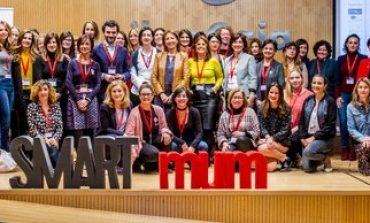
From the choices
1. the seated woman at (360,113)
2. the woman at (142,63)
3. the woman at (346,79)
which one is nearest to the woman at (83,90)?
the woman at (142,63)

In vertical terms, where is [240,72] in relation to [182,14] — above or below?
below

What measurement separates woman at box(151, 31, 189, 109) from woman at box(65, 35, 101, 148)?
1.94 feet

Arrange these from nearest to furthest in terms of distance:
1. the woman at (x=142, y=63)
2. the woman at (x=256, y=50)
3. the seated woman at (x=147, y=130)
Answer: the seated woman at (x=147, y=130)
the woman at (x=142, y=63)
the woman at (x=256, y=50)

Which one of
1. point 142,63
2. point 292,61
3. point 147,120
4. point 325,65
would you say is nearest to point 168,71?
point 142,63

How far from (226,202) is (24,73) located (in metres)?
2.68

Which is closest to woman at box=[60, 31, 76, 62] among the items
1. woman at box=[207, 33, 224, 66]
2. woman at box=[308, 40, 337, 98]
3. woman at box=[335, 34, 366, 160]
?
woman at box=[207, 33, 224, 66]

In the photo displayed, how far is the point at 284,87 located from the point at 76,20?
3.29m

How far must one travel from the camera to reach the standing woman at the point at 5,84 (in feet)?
17.7

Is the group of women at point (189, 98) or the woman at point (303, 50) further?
the woman at point (303, 50)

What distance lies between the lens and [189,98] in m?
5.43

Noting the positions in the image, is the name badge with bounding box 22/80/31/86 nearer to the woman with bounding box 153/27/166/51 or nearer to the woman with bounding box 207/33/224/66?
the woman with bounding box 153/27/166/51

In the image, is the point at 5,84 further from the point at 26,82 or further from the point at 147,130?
the point at 147,130

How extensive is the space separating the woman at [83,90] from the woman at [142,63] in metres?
0.39

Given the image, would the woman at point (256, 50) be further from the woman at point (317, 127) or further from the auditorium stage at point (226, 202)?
the auditorium stage at point (226, 202)
